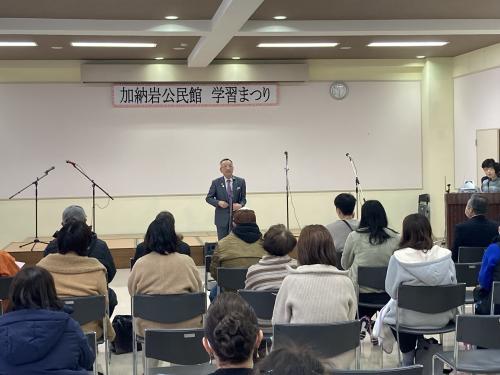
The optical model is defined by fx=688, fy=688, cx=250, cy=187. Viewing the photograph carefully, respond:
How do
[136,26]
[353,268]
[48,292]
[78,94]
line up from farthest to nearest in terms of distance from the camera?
[78,94] → [136,26] → [353,268] → [48,292]

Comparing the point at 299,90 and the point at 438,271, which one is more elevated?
the point at 299,90

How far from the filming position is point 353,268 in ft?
16.0

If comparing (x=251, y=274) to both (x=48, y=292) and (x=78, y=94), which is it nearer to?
(x=48, y=292)

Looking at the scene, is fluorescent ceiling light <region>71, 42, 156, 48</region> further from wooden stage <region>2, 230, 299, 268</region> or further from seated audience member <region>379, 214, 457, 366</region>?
seated audience member <region>379, 214, 457, 366</region>

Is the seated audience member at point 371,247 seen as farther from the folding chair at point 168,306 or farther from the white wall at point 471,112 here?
the white wall at point 471,112

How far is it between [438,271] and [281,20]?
5.06 meters

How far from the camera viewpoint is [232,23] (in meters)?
7.77

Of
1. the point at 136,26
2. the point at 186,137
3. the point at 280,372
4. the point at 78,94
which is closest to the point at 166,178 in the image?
the point at 186,137

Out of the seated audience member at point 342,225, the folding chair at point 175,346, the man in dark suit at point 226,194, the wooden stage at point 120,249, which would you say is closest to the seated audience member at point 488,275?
the seated audience member at point 342,225

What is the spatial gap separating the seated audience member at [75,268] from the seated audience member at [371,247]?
70.9 inches

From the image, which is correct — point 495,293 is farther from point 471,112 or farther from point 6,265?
point 471,112

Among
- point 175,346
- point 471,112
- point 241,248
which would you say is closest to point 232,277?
point 241,248

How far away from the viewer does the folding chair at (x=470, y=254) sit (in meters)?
5.57

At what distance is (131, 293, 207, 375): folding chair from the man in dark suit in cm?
473
